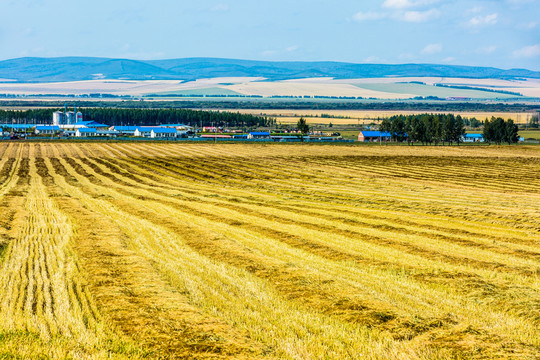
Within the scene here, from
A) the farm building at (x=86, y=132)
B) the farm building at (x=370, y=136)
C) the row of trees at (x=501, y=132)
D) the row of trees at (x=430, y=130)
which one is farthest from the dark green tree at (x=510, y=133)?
the farm building at (x=86, y=132)

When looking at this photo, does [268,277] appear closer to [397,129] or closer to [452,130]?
[452,130]

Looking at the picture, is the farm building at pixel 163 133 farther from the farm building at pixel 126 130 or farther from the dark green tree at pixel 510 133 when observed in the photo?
the dark green tree at pixel 510 133

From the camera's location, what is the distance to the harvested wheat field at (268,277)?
38.2ft

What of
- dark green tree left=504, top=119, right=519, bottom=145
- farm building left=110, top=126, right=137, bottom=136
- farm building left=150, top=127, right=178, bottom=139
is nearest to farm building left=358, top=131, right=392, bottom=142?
dark green tree left=504, top=119, right=519, bottom=145

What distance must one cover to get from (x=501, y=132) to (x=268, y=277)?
155847mm

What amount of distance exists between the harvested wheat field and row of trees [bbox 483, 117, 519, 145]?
12812 cm

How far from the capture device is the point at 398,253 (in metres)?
20.4

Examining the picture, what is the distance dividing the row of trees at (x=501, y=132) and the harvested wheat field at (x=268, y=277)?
420 feet

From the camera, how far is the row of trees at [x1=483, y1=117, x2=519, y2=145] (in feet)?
516

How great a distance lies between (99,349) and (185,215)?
18.6 metres

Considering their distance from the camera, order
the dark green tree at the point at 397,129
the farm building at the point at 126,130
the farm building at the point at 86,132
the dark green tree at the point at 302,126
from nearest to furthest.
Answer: the dark green tree at the point at 302,126 < the dark green tree at the point at 397,129 < the farm building at the point at 86,132 < the farm building at the point at 126,130

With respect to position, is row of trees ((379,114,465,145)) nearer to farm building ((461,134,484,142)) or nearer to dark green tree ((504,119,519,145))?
dark green tree ((504,119,519,145))

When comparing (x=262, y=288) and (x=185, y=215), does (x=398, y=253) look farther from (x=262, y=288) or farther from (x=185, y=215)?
(x=185, y=215)

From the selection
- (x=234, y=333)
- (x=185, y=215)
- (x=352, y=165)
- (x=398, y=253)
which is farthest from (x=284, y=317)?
(x=352, y=165)
